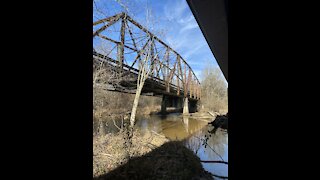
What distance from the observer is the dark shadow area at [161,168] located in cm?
505

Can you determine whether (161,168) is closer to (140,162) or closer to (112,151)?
(140,162)

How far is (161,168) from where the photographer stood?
5629mm

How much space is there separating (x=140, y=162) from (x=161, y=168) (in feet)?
2.43

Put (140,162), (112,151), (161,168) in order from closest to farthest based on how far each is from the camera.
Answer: (161,168), (140,162), (112,151)

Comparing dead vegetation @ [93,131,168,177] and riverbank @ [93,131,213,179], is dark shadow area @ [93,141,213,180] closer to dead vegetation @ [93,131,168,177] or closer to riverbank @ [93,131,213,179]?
riverbank @ [93,131,213,179]

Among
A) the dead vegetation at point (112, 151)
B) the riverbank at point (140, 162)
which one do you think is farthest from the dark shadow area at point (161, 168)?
the dead vegetation at point (112, 151)

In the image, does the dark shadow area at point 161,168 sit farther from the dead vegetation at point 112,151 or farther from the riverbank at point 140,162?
the dead vegetation at point 112,151

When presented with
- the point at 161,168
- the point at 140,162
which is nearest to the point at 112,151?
the point at 140,162
